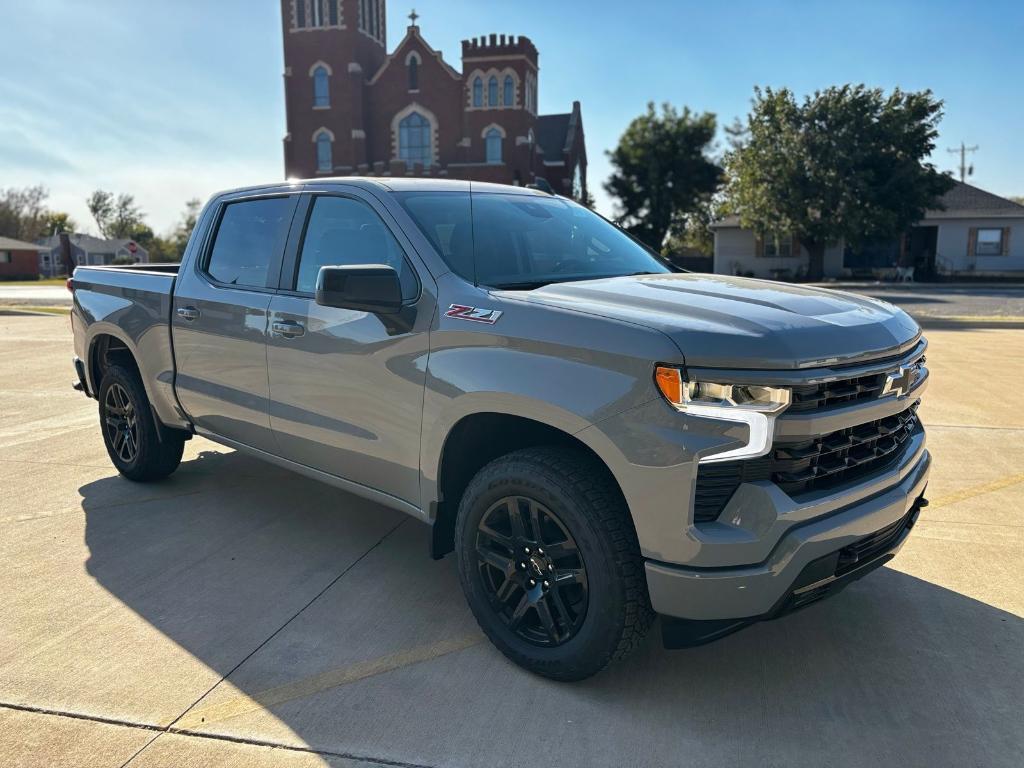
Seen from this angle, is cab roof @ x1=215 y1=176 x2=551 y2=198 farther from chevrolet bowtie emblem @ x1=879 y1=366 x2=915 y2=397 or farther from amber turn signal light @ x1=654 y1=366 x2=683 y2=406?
chevrolet bowtie emblem @ x1=879 y1=366 x2=915 y2=397

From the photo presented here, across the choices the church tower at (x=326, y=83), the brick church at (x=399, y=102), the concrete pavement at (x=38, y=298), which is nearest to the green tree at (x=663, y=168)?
the brick church at (x=399, y=102)

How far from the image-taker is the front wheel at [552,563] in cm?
278

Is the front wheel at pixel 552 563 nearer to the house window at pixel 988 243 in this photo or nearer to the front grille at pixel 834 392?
the front grille at pixel 834 392

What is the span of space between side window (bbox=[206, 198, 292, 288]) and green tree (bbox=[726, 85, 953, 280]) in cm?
3521

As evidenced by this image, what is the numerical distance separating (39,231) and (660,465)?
107m

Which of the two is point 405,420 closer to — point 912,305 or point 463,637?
point 463,637

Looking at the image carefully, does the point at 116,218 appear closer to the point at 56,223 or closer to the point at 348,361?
the point at 56,223

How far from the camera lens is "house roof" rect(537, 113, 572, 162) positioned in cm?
5662

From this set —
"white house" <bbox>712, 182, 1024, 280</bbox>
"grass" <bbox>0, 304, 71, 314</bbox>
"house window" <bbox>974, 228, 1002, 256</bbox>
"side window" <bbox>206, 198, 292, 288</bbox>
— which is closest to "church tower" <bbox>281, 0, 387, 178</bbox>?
"white house" <bbox>712, 182, 1024, 280</bbox>

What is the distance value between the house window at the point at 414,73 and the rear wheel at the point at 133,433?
47.5 m

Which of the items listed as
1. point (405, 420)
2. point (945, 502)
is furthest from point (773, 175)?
point (405, 420)

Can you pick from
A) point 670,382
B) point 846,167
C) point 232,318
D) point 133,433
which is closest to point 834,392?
point 670,382

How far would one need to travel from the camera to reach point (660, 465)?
2588 mm

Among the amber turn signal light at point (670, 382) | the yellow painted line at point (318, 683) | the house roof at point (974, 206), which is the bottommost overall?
the yellow painted line at point (318, 683)
